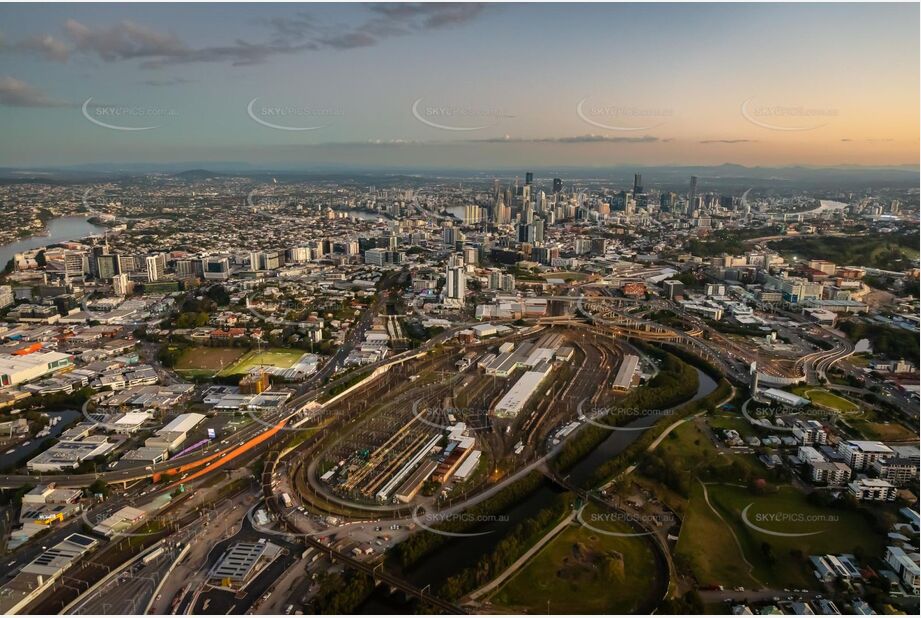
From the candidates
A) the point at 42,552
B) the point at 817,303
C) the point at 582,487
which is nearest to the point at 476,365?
the point at 582,487

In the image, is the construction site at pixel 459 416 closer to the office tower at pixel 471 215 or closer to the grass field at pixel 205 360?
the grass field at pixel 205 360

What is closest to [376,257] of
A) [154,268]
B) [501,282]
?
[501,282]

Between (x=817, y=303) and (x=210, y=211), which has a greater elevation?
(x=210, y=211)

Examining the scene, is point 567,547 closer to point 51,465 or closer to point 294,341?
point 51,465

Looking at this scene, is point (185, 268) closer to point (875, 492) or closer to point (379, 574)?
point (379, 574)

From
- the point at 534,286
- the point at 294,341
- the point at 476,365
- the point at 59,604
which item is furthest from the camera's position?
the point at 534,286

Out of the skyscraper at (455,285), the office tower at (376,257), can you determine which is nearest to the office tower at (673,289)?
the skyscraper at (455,285)

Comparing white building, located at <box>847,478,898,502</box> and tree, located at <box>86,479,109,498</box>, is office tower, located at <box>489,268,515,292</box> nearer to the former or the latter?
white building, located at <box>847,478,898,502</box>

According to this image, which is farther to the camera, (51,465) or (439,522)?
(51,465)
